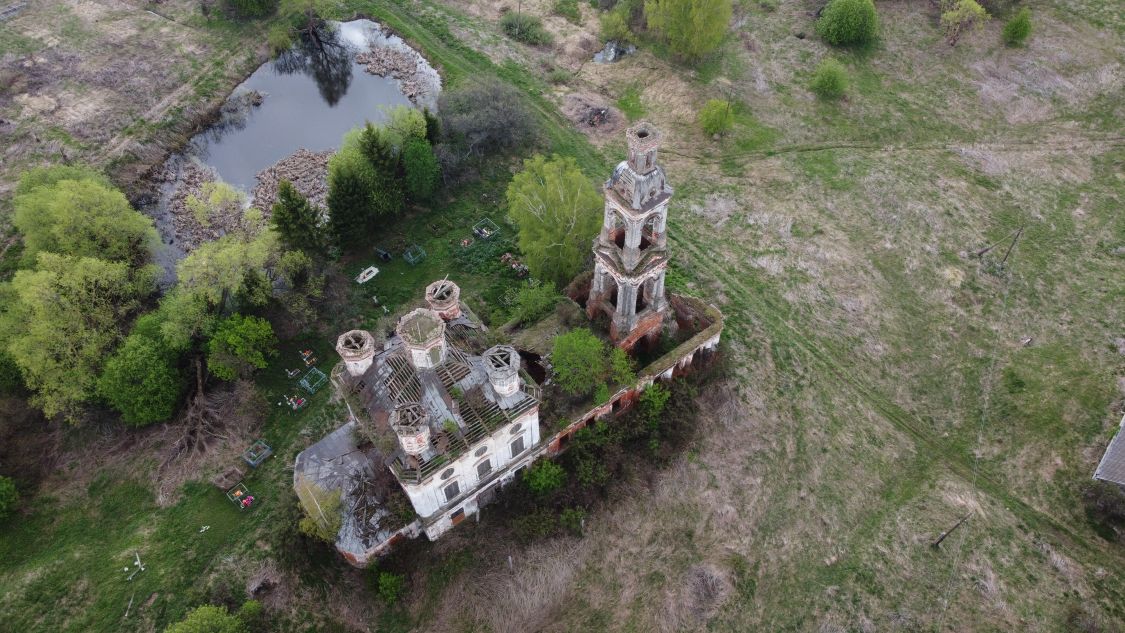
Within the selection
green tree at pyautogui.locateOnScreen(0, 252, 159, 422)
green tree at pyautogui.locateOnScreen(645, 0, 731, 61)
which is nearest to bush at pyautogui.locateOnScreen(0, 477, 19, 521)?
green tree at pyautogui.locateOnScreen(0, 252, 159, 422)

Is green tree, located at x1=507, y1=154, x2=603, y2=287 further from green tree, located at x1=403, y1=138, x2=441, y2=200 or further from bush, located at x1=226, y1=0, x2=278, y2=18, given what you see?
bush, located at x1=226, y1=0, x2=278, y2=18

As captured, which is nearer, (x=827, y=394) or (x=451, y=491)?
(x=451, y=491)

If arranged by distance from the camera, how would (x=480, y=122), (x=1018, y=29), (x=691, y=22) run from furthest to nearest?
(x=1018, y=29)
(x=691, y=22)
(x=480, y=122)

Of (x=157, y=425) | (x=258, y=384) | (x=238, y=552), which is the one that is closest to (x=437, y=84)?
(x=258, y=384)

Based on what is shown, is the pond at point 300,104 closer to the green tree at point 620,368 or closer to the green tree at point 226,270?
the green tree at point 226,270

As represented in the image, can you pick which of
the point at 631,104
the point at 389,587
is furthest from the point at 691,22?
the point at 389,587

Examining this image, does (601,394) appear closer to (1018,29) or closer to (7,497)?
(7,497)

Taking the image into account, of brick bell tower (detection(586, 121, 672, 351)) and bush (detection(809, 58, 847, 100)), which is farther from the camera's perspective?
bush (detection(809, 58, 847, 100))
